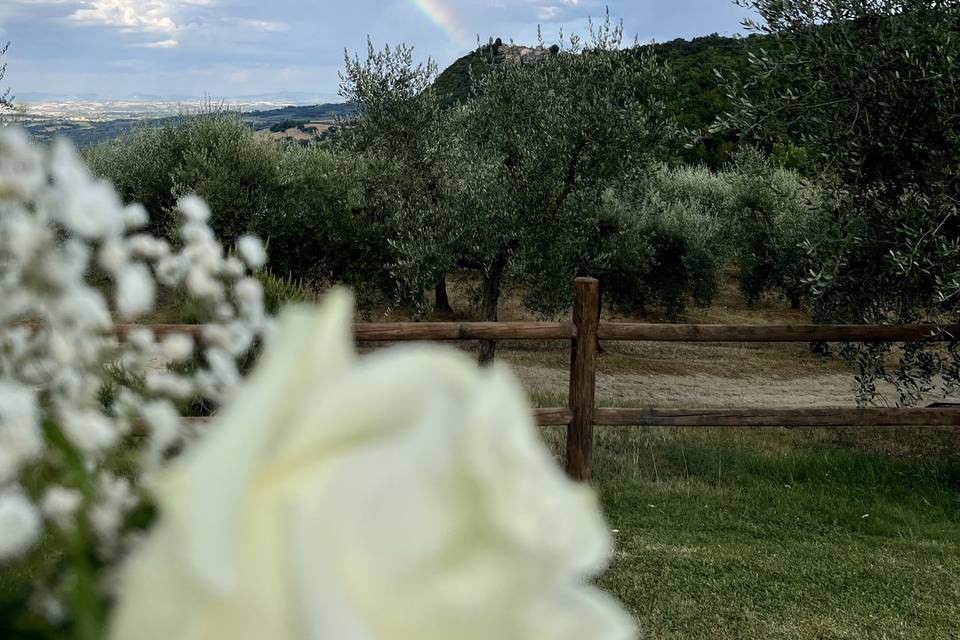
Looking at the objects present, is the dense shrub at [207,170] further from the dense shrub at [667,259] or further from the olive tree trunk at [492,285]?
the dense shrub at [667,259]

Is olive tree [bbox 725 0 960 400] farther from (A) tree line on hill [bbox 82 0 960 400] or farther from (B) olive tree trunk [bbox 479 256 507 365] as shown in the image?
(B) olive tree trunk [bbox 479 256 507 365]

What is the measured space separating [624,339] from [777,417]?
49.6 inches

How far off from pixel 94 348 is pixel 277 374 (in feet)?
0.86

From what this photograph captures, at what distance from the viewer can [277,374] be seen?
0.86 ft

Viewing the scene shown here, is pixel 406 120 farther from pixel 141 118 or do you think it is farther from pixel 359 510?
pixel 359 510

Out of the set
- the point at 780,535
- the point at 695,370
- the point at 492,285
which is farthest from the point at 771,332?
the point at 695,370

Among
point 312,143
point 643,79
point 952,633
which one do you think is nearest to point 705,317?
point 643,79

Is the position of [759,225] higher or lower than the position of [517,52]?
lower

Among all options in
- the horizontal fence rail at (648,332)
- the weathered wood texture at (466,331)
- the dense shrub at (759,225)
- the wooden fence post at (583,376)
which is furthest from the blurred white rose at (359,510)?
the dense shrub at (759,225)

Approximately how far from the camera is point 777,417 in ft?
19.9

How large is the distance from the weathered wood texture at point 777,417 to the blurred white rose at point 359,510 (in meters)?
5.73

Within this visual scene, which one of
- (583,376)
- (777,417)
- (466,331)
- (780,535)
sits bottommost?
(780,535)

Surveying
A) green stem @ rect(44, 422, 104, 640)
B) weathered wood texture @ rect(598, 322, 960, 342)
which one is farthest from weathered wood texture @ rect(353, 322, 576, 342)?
green stem @ rect(44, 422, 104, 640)

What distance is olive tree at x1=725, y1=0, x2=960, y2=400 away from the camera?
6.36 meters
